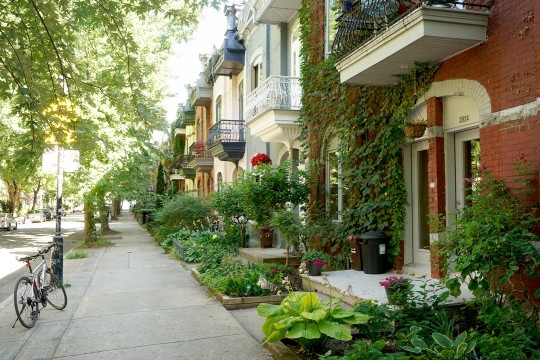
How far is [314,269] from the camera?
840 centimetres

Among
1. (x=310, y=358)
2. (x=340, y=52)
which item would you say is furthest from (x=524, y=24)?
(x=310, y=358)

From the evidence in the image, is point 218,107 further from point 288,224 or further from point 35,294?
point 35,294

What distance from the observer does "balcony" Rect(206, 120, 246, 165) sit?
1891cm

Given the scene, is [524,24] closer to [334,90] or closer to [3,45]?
[334,90]

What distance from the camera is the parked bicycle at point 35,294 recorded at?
22.7ft

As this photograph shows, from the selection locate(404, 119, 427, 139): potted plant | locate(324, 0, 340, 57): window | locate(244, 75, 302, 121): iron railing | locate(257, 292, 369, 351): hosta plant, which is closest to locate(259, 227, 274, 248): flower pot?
locate(244, 75, 302, 121): iron railing

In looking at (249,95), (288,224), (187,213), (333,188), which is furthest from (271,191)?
(187,213)

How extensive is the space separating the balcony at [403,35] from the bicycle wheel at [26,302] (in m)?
6.02

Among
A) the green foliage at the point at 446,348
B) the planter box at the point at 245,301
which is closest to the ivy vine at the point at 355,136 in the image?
the planter box at the point at 245,301

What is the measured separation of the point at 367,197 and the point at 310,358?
474 centimetres

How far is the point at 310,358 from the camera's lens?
197 inches

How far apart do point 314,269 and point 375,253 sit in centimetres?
110

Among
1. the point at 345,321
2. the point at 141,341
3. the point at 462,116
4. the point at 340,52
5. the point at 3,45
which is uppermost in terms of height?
the point at 340,52

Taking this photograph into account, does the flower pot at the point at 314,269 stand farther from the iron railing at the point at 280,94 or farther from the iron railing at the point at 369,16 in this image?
the iron railing at the point at 280,94
